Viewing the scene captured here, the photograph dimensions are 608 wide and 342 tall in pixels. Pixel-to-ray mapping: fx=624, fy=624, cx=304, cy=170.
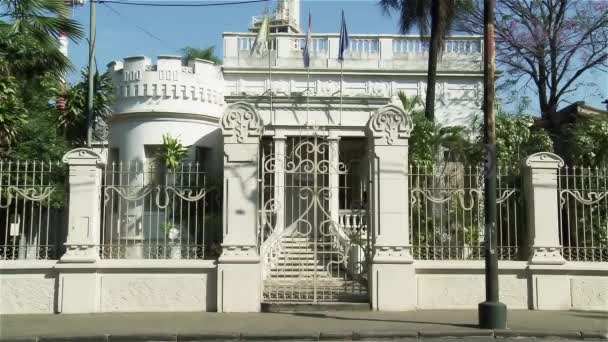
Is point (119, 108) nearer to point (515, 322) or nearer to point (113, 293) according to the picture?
point (113, 293)

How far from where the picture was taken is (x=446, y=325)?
10094 mm

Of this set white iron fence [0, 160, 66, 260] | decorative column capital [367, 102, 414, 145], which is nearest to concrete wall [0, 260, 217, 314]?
white iron fence [0, 160, 66, 260]

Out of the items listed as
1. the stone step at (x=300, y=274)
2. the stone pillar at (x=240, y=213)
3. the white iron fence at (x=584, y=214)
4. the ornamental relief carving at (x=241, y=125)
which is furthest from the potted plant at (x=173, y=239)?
the white iron fence at (x=584, y=214)

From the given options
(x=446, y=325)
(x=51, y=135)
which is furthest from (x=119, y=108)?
(x=446, y=325)

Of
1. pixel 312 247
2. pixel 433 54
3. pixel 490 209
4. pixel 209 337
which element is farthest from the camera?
pixel 433 54

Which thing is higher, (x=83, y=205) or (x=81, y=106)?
(x=81, y=106)

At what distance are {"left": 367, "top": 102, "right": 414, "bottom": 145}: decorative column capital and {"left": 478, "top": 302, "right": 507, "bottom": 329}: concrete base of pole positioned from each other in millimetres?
3571

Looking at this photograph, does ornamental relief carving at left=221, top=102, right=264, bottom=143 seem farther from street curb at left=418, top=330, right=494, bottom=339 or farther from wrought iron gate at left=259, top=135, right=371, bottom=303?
street curb at left=418, top=330, right=494, bottom=339

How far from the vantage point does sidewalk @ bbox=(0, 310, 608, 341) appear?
9.45 meters

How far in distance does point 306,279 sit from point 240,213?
1.85m

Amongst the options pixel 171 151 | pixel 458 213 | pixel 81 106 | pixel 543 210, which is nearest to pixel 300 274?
pixel 458 213

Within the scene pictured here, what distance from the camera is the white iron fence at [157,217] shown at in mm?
11789

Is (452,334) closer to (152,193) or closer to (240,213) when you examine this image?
(240,213)

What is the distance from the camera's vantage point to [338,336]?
9.45 m
